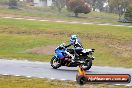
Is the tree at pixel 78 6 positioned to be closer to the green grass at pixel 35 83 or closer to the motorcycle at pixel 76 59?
the motorcycle at pixel 76 59

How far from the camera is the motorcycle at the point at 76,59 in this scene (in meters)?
20.0

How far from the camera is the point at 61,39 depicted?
35656 mm

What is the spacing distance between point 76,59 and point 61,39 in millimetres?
15536

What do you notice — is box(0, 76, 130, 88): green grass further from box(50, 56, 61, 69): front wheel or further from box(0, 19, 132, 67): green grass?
box(0, 19, 132, 67): green grass

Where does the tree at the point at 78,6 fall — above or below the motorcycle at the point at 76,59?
below

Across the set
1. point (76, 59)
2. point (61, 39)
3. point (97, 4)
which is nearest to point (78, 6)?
point (61, 39)

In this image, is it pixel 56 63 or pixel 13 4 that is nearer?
pixel 56 63

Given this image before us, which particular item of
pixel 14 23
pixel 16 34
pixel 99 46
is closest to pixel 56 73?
pixel 99 46

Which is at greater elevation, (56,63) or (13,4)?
(56,63)

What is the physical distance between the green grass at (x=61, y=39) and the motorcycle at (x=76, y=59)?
4.70m

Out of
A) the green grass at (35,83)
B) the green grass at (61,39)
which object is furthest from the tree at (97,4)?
the green grass at (35,83)

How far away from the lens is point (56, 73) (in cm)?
1881

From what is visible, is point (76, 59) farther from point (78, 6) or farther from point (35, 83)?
point (78, 6)

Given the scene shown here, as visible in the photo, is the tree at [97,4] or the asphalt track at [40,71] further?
the tree at [97,4]
